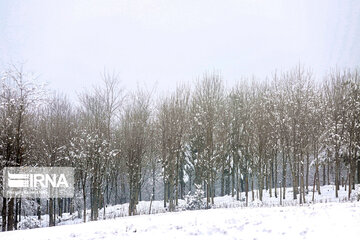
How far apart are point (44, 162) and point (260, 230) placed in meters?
20.6

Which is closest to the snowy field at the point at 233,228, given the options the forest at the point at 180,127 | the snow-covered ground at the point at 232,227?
the snow-covered ground at the point at 232,227

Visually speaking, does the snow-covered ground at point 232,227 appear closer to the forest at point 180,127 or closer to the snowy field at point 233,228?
the snowy field at point 233,228

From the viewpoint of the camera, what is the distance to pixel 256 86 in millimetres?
36812

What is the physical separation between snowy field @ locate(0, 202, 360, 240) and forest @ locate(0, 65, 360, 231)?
990 centimetres

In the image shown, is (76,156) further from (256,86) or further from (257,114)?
(256,86)

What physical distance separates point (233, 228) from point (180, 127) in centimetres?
1854

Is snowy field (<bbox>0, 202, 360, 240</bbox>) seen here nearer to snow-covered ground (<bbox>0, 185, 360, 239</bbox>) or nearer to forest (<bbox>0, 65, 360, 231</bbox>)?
snow-covered ground (<bbox>0, 185, 360, 239</bbox>)

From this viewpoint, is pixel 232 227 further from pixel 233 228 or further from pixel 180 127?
pixel 180 127

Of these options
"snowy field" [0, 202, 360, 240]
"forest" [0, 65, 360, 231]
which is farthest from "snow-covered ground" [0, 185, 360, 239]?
"forest" [0, 65, 360, 231]

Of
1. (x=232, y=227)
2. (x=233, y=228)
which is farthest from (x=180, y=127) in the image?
(x=233, y=228)

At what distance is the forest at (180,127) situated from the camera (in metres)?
21.0

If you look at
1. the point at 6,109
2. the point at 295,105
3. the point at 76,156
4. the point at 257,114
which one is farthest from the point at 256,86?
the point at 6,109

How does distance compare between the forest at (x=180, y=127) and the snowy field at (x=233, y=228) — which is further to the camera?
the forest at (x=180, y=127)

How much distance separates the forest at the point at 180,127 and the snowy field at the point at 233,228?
32.5ft
